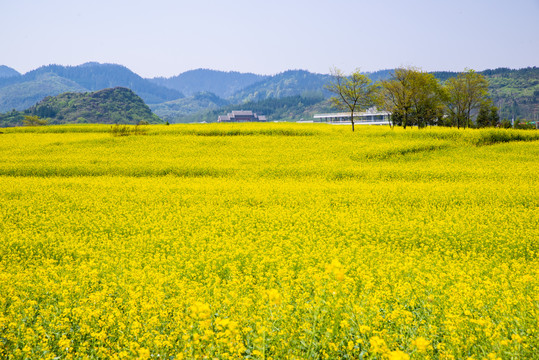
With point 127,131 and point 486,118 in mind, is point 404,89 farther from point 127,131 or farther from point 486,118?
point 127,131

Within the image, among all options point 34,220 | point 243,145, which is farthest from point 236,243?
point 243,145

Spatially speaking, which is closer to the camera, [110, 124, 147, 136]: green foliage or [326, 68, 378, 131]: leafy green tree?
[110, 124, 147, 136]: green foliage

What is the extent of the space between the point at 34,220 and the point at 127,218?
346 cm

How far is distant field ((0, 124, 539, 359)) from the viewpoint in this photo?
5035mm

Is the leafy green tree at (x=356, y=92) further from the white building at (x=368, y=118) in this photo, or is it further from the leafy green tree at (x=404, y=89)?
the white building at (x=368, y=118)

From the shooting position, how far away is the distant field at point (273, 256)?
504 cm

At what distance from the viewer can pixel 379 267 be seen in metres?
8.58

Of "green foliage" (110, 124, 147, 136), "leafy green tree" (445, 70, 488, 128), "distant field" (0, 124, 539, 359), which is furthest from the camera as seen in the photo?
"leafy green tree" (445, 70, 488, 128)

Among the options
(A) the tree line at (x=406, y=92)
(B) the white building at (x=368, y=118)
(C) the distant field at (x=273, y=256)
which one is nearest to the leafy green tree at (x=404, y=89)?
(A) the tree line at (x=406, y=92)

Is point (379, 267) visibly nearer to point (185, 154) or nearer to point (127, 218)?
point (127, 218)

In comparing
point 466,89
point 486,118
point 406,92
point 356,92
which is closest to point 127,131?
point 356,92

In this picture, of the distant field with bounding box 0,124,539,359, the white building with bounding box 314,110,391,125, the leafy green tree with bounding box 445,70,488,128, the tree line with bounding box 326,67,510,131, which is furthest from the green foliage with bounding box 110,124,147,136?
the white building with bounding box 314,110,391,125

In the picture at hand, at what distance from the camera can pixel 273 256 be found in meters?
9.35

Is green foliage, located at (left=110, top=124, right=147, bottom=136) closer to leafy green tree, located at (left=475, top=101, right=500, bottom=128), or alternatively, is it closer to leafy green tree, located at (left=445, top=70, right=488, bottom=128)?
leafy green tree, located at (left=445, top=70, right=488, bottom=128)
